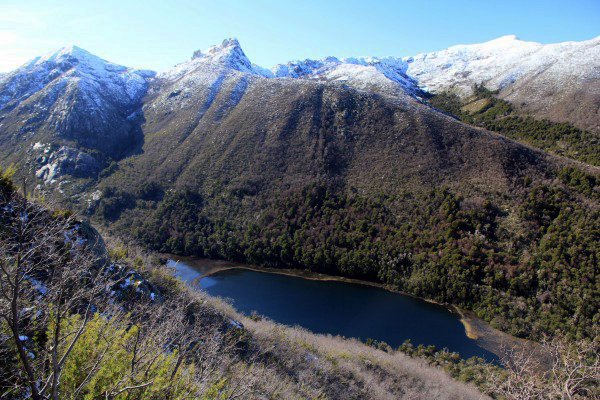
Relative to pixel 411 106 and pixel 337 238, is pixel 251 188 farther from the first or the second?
pixel 411 106

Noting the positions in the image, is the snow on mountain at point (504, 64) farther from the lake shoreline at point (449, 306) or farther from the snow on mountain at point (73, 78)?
the snow on mountain at point (73, 78)

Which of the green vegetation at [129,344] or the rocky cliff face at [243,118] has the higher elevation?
the rocky cliff face at [243,118]

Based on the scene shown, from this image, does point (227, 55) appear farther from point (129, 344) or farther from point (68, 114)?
point (129, 344)

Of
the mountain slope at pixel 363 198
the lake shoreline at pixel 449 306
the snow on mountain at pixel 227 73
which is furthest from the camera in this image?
the snow on mountain at pixel 227 73

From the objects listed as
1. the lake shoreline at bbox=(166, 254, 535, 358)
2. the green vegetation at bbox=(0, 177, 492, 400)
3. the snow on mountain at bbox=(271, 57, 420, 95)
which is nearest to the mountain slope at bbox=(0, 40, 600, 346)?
the lake shoreline at bbox=(166, 254, 535, 358)

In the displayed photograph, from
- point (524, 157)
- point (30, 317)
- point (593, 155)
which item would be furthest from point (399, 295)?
point (593, 155)

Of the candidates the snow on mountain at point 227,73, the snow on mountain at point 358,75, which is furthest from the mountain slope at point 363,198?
the snow on mountain at point 358,75
